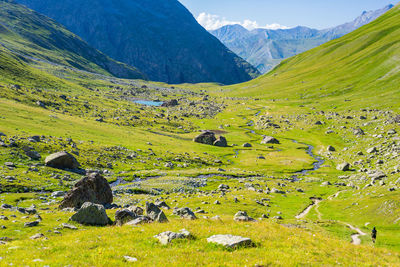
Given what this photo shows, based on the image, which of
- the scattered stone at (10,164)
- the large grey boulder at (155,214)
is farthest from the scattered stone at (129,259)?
the scattered stone at (10,164)

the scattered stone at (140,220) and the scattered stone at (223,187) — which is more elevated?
the scattered stone at (140,220)

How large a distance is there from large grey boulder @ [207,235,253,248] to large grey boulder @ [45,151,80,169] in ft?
187

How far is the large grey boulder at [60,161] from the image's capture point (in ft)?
211

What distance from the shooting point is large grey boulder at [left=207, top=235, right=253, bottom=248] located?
18297 millimetres

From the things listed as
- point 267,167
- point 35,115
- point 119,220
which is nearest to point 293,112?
point 267,167

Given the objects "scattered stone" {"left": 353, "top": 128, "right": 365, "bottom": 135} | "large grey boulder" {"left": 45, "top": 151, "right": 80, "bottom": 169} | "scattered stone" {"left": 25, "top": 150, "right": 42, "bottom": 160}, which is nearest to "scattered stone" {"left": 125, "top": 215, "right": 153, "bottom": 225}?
"large grey boulder" {"left": 45, "top": 151, "right": 80, "bottom": 169}

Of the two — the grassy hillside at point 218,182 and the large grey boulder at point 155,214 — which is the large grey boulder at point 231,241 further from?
the large grey boulder at point 155,214

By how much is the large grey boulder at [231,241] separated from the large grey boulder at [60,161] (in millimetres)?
57071

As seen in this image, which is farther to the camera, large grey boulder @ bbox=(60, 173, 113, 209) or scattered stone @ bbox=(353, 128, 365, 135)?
scattered stone @ bbox=(353, 128, 365, 135)

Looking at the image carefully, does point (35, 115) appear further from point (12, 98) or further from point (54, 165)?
point (54, 165)

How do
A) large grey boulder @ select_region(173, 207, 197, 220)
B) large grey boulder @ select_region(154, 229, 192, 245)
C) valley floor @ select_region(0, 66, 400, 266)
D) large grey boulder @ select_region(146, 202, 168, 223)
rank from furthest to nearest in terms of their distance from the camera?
large grey boulder @ select_region(173, 207, 197, 220), large grey boulder @ select_region(146, 202, 168, 223), large grey boulder @ select_region(154, 229, 192, 245), valley floor @ select_region(0, 66, 400, 266)

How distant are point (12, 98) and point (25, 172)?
88.9 m

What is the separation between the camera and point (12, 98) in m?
125

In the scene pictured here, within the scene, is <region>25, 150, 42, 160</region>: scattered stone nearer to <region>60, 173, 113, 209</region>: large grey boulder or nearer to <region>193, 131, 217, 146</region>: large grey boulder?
<region>60, 173, 113, 209</region>: large grey boulder
